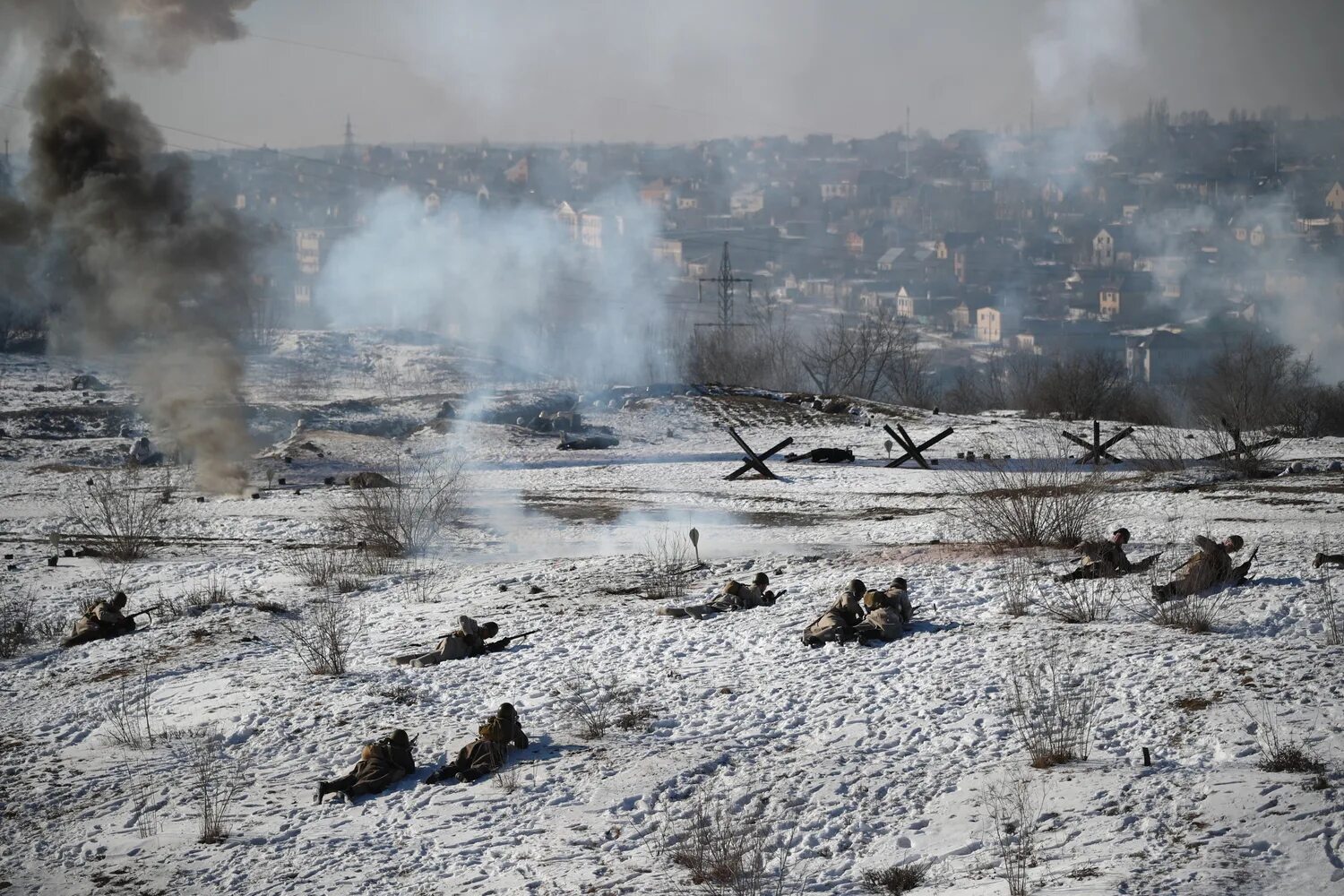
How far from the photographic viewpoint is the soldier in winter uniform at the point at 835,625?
42.9ft

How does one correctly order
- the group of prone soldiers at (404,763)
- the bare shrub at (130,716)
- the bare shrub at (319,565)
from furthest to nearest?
the bare shrub at (319,565), the bare shrub at (130,716), the group of prone soldiers at (404,763)

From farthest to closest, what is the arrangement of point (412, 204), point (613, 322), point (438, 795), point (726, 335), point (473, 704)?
point (412, 204)
point (613, 322)
point (726, 335)
point (473, 704)
point (438, 795)

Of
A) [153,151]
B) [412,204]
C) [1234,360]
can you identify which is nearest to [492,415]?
[153,151]

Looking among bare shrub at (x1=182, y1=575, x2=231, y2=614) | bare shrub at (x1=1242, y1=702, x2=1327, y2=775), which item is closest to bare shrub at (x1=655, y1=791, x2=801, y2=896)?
bare shrub at (x1=1242, y1=702, x2=1327, y2=775)

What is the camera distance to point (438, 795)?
1013 cm

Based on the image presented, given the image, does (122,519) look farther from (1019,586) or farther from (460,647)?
(1019,586)

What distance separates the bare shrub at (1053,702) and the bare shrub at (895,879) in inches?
68.9

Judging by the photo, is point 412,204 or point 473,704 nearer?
point 473,704

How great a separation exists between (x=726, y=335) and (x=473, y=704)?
50.1m

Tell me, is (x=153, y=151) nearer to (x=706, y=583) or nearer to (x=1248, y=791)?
(x=706, y=583)

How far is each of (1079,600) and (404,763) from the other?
7431mm

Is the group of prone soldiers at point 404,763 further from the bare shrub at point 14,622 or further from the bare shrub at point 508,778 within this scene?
the bare shrub at point 14,622

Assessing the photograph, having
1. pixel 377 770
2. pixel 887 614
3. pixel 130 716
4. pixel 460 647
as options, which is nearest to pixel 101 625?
pixel 130 716

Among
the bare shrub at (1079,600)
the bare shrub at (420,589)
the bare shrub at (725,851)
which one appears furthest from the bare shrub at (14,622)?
the bare shrub at (1079,600)
